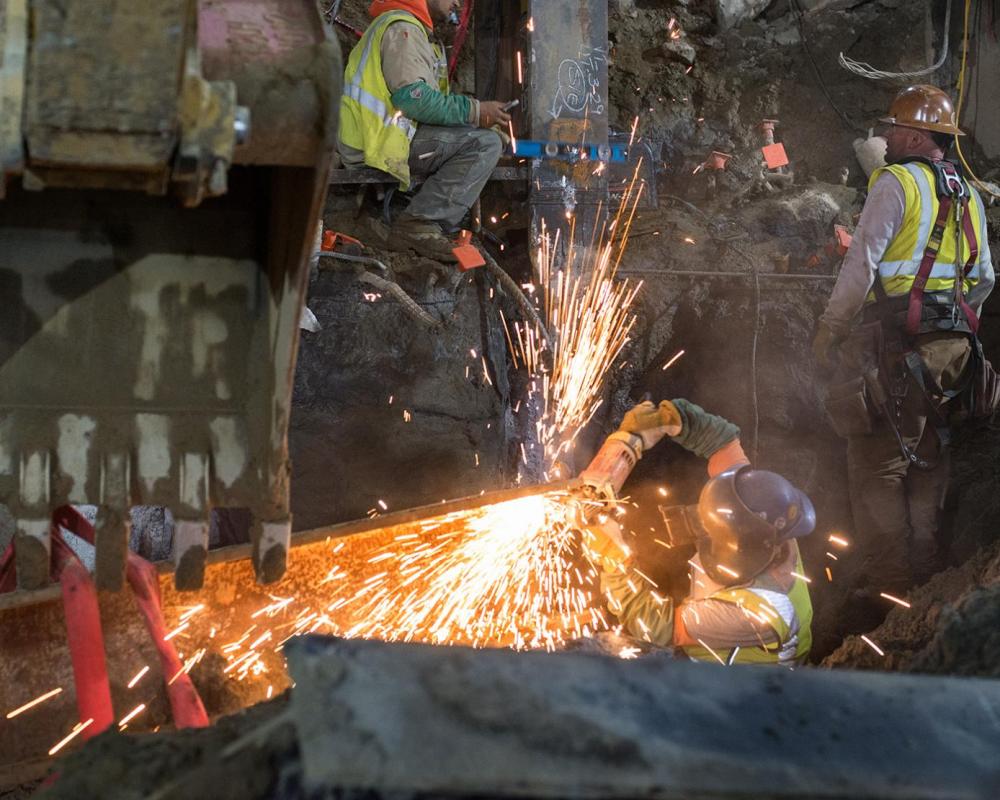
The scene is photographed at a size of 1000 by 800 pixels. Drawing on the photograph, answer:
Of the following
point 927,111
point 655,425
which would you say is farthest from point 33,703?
point 927,111

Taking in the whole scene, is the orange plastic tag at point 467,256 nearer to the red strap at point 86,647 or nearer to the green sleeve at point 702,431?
the green sleeve at point 702,431

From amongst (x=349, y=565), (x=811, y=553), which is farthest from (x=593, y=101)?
(x=349, y=565)

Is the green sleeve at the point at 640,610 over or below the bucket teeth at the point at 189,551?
below

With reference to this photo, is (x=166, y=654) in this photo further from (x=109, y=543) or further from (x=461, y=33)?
(x=461, y=33)

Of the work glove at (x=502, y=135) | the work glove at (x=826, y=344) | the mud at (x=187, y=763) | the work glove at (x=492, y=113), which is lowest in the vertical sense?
the mud at (x=187, y=763)

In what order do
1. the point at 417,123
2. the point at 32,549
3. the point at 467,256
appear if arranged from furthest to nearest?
the point at 467,256
the point at 417,123
the point at 32,549

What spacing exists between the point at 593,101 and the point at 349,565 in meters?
3.84

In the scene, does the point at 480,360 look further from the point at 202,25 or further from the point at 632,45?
the point at 202,25

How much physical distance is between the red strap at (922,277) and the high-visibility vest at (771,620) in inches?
67.8

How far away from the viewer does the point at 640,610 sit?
391cm

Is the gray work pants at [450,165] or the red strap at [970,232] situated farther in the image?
the gray work pants at [450,165]

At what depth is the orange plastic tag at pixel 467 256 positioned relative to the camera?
18.5ft

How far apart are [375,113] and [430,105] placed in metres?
0.33

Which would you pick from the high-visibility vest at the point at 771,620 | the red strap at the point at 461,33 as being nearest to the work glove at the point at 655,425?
the high-visibility vest at the point at 771,620
